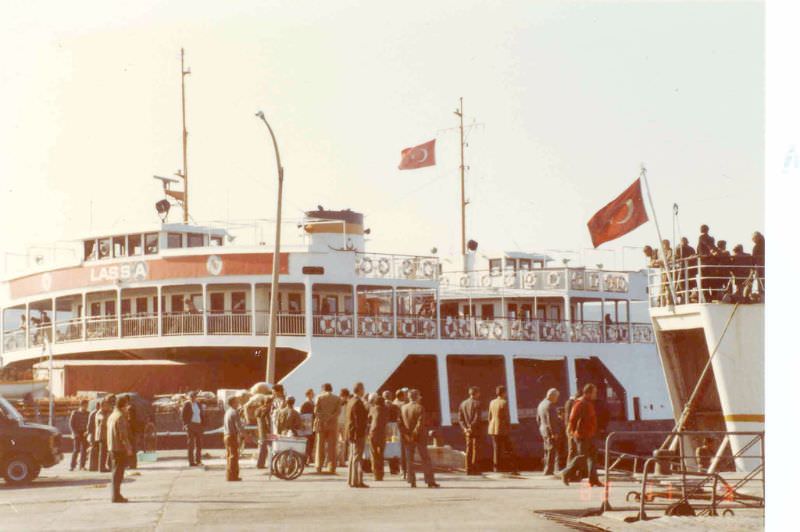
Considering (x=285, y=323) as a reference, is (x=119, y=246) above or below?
above

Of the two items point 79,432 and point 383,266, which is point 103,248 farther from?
point 79,432

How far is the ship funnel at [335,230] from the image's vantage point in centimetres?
3328

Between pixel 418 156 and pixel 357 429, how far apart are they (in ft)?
46.4

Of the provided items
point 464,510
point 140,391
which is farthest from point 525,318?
point 464,510

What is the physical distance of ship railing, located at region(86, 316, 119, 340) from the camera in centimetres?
3425

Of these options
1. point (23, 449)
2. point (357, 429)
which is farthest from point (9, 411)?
point (357, 429)

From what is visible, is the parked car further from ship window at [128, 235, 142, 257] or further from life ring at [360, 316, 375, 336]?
ship window at [128, 235, 142, 257]

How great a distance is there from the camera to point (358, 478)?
17.5 meters

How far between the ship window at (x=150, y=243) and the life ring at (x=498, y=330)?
9.44m

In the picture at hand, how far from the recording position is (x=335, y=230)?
34.7 meters

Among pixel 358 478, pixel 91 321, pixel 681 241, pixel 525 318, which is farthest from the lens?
pixel 525 318

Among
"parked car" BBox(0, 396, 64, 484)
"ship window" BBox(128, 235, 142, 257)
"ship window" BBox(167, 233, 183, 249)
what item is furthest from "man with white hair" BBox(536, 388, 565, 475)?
"ship window" BBox(128, 235, 142, 257)
